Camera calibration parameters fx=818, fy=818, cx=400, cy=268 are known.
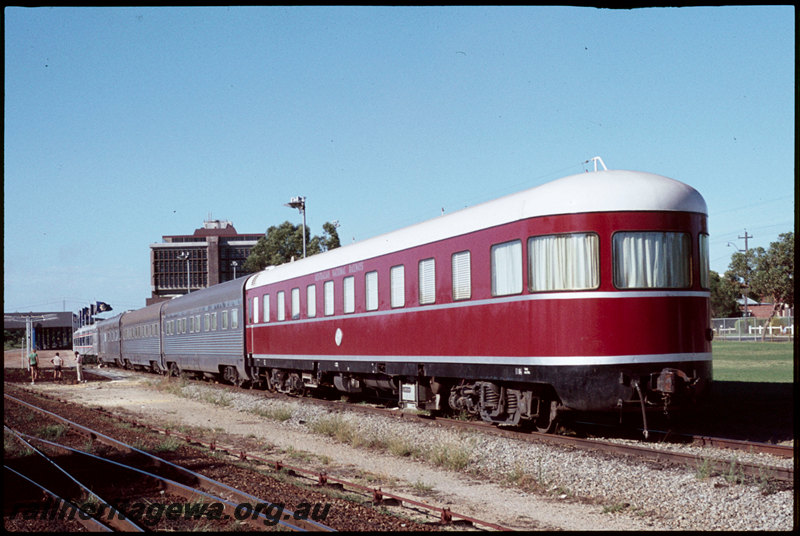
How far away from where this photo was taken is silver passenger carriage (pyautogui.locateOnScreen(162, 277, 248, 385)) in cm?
2500

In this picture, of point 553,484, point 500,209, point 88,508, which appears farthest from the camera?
point 500,209

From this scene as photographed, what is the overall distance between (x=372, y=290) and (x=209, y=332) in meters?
13.1

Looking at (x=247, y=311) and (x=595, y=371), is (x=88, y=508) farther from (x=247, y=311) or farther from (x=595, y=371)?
(x=247, y=311)

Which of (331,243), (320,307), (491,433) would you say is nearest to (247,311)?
(320,307)

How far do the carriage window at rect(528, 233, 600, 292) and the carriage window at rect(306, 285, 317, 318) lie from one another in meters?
8.68

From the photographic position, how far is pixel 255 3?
5004 mm

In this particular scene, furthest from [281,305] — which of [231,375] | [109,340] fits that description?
[109,340]

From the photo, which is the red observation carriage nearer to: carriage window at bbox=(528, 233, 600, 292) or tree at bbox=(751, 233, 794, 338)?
carriage window at bbox=(528, 233, 600, 292)

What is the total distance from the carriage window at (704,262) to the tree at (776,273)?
48.7m

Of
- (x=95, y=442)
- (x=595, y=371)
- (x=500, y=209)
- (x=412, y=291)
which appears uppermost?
(x=500, y=209)

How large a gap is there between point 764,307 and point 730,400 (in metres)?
82.7

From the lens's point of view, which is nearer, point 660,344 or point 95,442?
point 660,344

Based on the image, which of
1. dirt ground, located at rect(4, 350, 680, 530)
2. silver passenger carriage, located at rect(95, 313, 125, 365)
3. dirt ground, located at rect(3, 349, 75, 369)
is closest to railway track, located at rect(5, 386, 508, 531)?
dirt ground, located at rect(4, 350, 680, 530)

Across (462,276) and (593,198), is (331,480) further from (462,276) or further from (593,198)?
(593,198)
